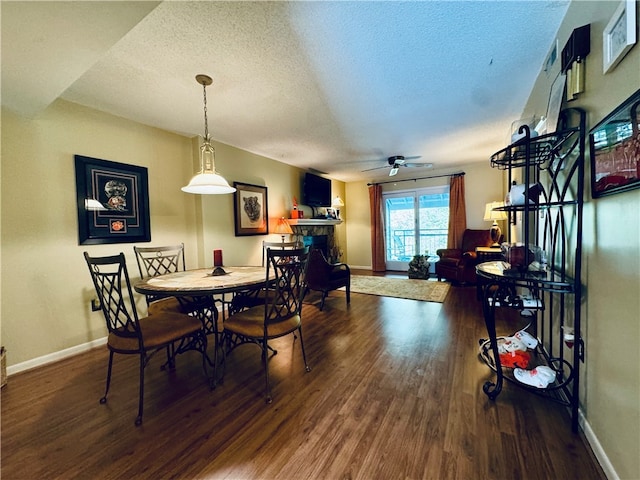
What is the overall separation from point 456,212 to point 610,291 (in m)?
5.01

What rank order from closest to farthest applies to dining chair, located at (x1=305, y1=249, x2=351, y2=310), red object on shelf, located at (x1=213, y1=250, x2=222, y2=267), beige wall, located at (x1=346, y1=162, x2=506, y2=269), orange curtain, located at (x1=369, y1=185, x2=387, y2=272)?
red object on shelf, located at (x1=213, y1=250, x2=222, y2=267) → dining chair, located at (x1=305, y1=249, x2=351, y2=310) → beige wall, located at (x1=346, y1=162, x2=506, y2=269) → orange curtain, located at (x1=369, y1=185, x2=387, y2=272)

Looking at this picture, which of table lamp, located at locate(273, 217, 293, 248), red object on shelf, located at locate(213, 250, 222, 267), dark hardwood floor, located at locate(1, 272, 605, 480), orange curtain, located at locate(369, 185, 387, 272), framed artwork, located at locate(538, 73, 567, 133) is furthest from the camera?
orange curtain, located at locate(369, 185, 387, 272)

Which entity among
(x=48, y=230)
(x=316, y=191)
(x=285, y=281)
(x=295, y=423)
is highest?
(x=316, y=191)

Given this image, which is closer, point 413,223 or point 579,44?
point 579,44

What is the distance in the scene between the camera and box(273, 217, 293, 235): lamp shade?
4.67 meters

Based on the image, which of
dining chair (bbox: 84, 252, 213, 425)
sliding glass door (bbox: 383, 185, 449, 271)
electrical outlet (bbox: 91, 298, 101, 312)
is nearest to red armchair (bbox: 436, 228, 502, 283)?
sliding glass door (bbox: 383, 185, 449, 271)

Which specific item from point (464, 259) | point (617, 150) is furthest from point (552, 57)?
point (464, 259)

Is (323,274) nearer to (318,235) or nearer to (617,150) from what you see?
(318,235)

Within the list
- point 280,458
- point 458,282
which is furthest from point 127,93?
point 458,282

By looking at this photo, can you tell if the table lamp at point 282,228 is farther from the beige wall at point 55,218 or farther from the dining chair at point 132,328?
the dining chair at point 132,328

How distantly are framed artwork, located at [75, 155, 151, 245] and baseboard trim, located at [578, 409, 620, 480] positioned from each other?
4014 millimetres

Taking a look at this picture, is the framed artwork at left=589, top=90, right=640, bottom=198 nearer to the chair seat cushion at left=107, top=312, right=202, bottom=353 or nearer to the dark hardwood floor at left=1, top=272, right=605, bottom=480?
the dark hardwood floor at left=1, top=272, right=605, bottom=480

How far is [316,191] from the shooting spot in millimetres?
5797

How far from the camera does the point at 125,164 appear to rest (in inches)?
115
